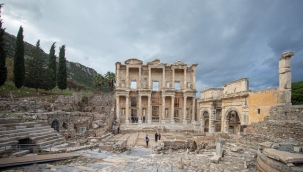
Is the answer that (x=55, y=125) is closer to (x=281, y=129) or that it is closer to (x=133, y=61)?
(x=133, y=61)

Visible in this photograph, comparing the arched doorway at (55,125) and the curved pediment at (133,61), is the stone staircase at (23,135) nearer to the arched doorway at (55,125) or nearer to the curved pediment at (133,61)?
the arched doorway at (55,125)

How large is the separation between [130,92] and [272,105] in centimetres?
2414

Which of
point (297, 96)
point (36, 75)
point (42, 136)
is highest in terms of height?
point (36, 75)

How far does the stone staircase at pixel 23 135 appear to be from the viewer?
11.0 m

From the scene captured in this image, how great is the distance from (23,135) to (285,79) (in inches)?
741

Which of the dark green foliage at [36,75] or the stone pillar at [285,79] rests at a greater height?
the dark green foliage at [36,75]

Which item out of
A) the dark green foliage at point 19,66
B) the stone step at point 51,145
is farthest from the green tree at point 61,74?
the stone step at point 51,145

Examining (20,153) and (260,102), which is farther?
(260,102)

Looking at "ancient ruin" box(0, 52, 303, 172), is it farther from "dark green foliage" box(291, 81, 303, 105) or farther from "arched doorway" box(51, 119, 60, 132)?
"dark green foliage" box(291, 81, 303, 105)

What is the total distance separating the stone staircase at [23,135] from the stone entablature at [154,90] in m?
16.3

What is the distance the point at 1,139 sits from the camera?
1101 centimetres

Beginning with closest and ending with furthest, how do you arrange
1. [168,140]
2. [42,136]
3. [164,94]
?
[42,136]
[168,140]
[164,94]

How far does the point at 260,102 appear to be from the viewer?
44.6 feet

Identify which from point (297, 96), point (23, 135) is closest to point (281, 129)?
point (23, 135)
